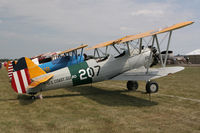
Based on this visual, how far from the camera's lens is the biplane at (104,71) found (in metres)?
6.43

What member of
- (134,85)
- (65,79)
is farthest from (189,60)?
(65,79)

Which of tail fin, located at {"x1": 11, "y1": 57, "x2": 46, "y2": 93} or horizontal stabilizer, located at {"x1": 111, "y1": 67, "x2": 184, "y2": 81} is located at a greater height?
tail fin, located at {"x1": 11, "y1": 57, "x2": 46, "y2": 93}

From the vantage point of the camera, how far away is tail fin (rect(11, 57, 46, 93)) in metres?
6.26

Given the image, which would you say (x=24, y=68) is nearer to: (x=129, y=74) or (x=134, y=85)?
(x=129, y=74)

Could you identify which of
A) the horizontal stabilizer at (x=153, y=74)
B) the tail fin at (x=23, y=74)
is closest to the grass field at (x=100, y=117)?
the tail fin at (x=23, y=74)

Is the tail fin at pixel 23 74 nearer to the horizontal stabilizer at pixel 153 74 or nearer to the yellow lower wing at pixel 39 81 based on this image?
the yellow lower wing at pixel 39 81

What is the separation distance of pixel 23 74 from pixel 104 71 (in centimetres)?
332

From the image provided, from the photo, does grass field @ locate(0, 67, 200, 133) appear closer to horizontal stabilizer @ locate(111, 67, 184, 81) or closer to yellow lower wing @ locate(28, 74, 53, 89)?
yellow lower wing @ locate(28, 74, 53, 89)

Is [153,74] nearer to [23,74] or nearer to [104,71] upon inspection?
[104,71]

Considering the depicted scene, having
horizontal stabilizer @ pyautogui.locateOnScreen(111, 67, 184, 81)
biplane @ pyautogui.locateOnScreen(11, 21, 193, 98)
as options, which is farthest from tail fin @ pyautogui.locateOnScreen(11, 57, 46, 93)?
horizontal stabilizer @ pyautogui.locateOnScreen(111, 67, 184, 81)

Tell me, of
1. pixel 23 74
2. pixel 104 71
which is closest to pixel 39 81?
pixel 23 74

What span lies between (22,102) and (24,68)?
1231 mm

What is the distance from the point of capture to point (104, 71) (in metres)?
7.87

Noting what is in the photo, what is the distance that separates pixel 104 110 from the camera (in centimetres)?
531
